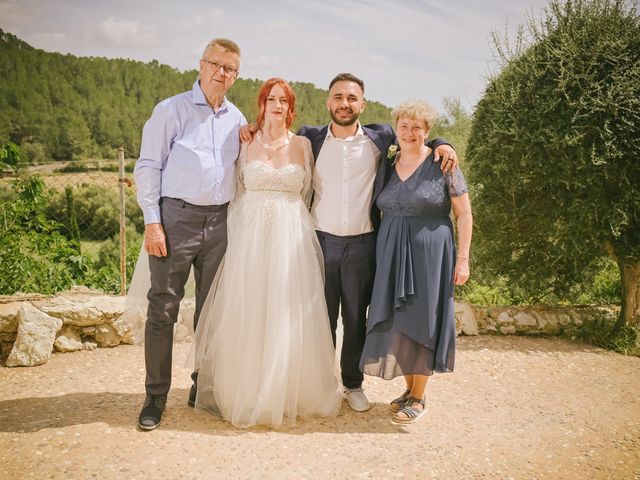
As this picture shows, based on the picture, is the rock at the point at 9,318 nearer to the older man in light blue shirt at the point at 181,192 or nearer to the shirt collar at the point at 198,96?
the older man in light blue shirt at the point at 181,192

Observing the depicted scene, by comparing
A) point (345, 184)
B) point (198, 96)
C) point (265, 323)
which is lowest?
point (265, 323)

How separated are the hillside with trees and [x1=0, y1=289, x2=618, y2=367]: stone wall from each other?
12.0 meters

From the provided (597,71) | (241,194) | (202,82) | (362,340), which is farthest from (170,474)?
(597,71)

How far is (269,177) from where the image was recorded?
344 centimetres

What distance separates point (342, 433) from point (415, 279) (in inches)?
46.4

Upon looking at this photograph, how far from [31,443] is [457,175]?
326 centimetres

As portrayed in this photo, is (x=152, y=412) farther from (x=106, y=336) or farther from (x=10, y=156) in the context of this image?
(x=10, y=156)

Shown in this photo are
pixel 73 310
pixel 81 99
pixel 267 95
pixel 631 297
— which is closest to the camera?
pixel 267 95

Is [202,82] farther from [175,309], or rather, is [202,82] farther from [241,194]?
[175,309]

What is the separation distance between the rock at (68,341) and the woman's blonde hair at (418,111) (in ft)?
12.2

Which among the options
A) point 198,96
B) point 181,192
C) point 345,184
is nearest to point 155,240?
point 181,192

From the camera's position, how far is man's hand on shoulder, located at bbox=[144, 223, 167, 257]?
325 centimetres

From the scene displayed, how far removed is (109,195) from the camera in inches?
415

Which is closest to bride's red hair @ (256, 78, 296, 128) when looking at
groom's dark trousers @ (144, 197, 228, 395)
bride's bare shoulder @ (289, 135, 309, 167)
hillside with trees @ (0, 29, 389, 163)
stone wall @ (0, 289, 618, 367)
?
bride's bare shoulder @ (289, 135, 309, 167)
